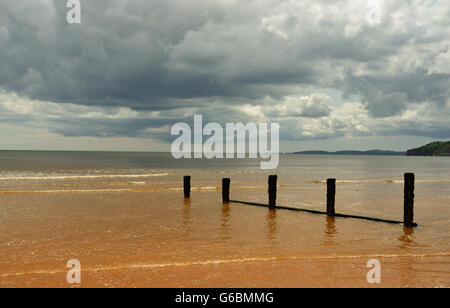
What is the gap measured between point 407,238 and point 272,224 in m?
4.98

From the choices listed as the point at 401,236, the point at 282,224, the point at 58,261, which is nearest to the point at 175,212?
the point at 282,224

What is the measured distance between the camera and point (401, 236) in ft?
41.0

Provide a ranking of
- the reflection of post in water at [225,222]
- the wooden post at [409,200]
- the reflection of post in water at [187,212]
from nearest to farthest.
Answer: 1. the reflection of post in water at [225,222]
2. the wooden post at [409,200]
3. the reflection of post in water at [187,212]

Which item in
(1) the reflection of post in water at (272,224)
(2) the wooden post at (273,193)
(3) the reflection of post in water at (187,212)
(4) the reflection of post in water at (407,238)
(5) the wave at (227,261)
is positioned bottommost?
(3) the reflection of post in water at (187,212)

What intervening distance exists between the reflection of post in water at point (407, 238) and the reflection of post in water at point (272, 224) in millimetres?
4163

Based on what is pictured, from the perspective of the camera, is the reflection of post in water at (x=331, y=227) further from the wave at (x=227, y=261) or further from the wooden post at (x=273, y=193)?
the wooden post at (x=273, y=193)

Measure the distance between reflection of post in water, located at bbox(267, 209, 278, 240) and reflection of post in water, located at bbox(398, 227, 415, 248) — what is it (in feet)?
13.7

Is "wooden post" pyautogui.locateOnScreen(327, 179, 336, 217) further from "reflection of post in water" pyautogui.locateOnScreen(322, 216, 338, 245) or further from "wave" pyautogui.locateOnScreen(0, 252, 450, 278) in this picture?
"wave" pyautogui.locateOnScreen(0, 252, 450, 278)

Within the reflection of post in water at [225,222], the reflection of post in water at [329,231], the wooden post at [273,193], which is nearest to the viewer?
the reflection of post in water at [329,231]

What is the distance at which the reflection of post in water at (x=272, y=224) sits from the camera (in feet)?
41.5

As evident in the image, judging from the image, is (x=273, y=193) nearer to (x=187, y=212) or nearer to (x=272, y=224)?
(x=272, y=224)

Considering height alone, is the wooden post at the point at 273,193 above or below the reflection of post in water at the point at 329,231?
above

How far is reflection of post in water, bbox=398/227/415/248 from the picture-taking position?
11305 millimetres

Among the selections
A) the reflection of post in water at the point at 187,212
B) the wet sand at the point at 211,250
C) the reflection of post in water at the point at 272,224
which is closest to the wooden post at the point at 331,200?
the wet sand at the point at 211,250
